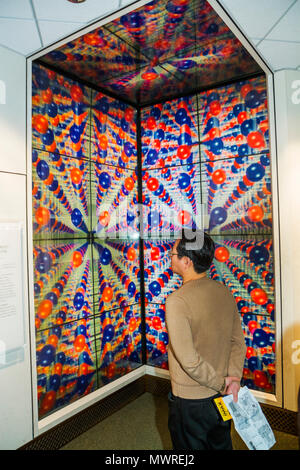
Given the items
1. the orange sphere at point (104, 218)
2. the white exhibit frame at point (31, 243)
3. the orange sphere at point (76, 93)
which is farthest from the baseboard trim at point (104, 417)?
the orange sphere at point (76, 93)

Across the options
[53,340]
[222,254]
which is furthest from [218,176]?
[53,340]

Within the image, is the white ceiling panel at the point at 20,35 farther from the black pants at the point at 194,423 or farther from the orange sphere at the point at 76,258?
the black pants at the point at 194,423

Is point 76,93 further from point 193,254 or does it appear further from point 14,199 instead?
point 193,254

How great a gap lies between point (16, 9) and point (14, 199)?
110 centimetres

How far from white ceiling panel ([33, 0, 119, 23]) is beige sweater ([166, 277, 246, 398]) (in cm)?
159

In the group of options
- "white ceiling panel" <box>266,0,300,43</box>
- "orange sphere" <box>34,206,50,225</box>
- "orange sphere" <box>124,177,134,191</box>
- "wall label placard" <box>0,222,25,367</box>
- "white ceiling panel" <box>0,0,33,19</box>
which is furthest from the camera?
"orange sphere" <box>124,177,134,191</box>

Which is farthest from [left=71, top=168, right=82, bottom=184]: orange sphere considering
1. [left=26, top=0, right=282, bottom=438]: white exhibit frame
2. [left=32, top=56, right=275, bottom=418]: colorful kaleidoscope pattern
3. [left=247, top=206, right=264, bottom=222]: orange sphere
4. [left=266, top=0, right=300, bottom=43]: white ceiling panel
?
[left=266, top=0, right=300, bottom=43]: white ceiling panel

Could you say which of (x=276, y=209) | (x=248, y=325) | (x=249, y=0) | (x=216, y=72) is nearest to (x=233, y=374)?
(x=248, y=325)

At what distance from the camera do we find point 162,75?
9.78ft

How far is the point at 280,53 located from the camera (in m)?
2.44

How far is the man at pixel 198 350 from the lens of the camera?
1598 mm

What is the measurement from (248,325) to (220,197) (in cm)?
120

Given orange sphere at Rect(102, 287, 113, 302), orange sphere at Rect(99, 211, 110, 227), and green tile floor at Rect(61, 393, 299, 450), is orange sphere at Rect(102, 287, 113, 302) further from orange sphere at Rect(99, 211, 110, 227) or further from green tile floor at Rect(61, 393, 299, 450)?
green tile floor at Rect(61, 393, 299, 450)

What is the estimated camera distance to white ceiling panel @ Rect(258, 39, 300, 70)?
2.31 metres
